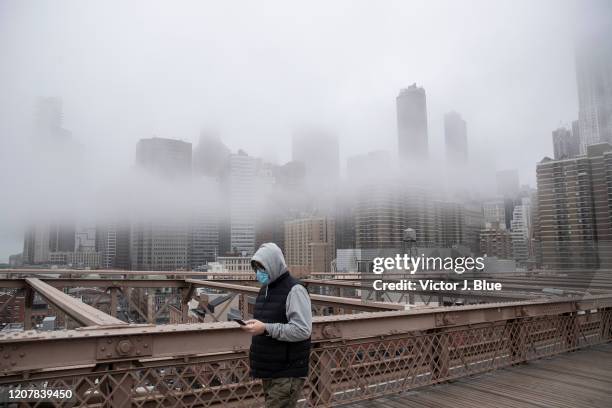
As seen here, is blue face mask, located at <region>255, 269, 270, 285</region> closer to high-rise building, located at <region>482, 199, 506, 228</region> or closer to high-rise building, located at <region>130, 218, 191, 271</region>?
high-rise building, located at <region>482, 199, 506, 228</region>

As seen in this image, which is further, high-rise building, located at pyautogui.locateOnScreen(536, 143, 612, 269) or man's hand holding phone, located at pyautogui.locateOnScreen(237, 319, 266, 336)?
high-rise building, located at pyautogui.locateOnScreen(536, 143, 612, 269)

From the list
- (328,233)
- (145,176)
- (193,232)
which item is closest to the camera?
(328,233)

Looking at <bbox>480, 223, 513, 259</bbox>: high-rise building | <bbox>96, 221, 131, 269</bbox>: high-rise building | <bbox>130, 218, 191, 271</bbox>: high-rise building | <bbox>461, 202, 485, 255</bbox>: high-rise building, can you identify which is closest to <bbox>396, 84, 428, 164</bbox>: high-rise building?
<bbox>461, 202, 485, 255</bbox>: high-rise building

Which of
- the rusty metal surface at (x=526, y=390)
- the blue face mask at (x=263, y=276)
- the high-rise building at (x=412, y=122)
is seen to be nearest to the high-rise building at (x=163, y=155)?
the high-rise building at (x=412, y=122)

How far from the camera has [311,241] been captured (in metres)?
90.3

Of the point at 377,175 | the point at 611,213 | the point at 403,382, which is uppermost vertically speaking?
the point at 377,175

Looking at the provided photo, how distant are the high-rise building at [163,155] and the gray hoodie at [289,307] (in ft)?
376

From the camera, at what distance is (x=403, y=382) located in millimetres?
5027

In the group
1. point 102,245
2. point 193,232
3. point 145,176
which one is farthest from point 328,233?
point 145,176

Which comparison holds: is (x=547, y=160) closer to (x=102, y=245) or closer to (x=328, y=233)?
(x=328, y=233)

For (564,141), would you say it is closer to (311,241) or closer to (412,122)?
(412,122)

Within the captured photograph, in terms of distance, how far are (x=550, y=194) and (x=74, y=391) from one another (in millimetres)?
29985

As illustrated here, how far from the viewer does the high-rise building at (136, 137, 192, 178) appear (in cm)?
11112

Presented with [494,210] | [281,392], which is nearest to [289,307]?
[281,392]
